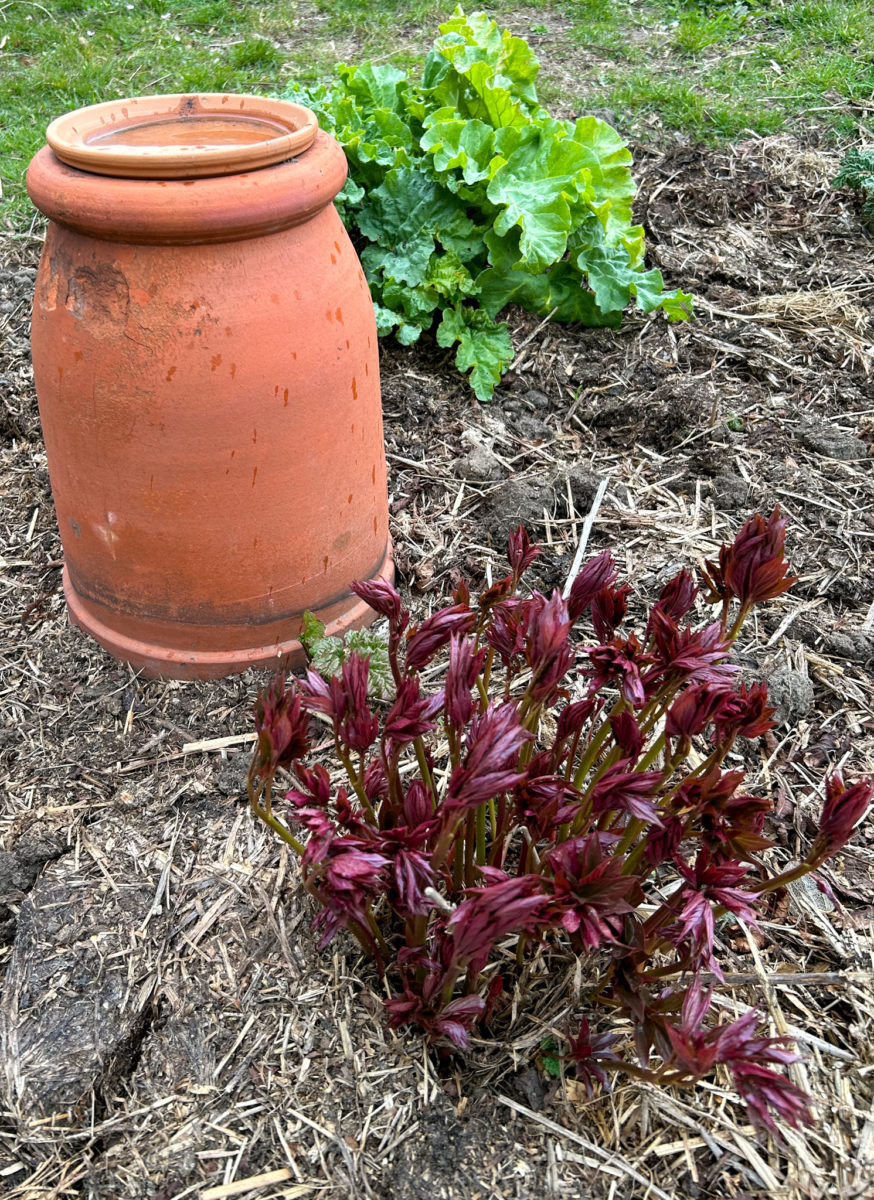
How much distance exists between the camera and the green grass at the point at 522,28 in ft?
15.6

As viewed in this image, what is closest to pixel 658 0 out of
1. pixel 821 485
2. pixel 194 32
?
pixel 194 32

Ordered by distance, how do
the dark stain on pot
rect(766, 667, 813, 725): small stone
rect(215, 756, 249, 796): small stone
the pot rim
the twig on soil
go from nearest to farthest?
the pot rim, the dark stain on pot, rect(215, 756, 249, 796): small stone, rect(766, 667, 813, 725): small stone, the twig on soil

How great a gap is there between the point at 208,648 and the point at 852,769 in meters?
1.43

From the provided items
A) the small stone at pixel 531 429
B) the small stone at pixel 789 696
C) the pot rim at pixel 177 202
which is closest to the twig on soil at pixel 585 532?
the small stone at pixel 531 429

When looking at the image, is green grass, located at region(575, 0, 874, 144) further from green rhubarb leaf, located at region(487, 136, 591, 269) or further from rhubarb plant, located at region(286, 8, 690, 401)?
green rhubarb leaf, located at region(487, 136, 591, 269)

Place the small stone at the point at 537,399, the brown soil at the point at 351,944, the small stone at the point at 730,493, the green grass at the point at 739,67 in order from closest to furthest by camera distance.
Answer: the brown soil at the point at 351,944
the small stone at the point at 730,493
the small stone at the point at 537,399
the green grass at the point at 739,67

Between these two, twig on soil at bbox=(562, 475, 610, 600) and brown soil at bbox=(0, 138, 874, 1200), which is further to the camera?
twig on soil at bbox=(562, 475, 610, 600)

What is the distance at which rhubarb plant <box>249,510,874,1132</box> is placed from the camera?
1.33 meters

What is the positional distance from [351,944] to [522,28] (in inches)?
207

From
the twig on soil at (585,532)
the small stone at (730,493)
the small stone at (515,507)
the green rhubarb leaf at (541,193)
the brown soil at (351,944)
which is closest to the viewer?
the brown soil at (351,944)

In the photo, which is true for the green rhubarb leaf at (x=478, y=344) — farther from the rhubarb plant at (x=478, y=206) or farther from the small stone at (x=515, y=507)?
the small stone at (x=515, y=507)

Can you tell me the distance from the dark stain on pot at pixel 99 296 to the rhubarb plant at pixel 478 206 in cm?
141

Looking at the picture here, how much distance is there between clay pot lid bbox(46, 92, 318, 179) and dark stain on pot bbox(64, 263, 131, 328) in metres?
0.18

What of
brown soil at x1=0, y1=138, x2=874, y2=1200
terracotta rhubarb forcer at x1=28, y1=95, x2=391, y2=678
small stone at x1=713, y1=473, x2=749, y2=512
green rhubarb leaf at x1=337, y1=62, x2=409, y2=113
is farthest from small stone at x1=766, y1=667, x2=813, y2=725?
green rhubarb leaf at x1=337, y1=62, x2=409, y2=113
